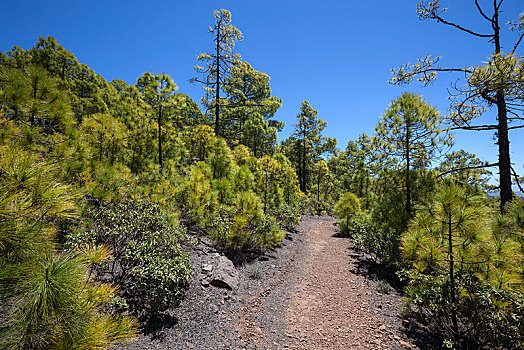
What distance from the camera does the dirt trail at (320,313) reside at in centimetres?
326

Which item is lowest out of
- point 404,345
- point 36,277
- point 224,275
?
point 404,345

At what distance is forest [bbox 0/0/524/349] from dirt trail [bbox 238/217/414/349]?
28.9 inches

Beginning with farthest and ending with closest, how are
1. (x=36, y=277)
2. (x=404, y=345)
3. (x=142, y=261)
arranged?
(x=142, y=261) → (x=404, y=345) → (x=36, y=277)

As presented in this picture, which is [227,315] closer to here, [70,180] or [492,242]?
[70,180]

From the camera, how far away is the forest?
52.7 inches

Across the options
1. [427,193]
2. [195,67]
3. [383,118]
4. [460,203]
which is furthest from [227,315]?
[195,67]

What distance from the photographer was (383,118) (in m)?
6.43

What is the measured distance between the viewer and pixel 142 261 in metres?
3.49

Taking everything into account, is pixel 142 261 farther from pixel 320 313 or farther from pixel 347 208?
pixel 347 208

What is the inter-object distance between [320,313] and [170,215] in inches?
149

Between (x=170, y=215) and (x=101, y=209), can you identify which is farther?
(x=170, y=215)

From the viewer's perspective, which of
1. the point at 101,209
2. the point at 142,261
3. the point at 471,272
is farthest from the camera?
the point at 101,209

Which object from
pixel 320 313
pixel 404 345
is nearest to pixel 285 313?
pixel 320 313

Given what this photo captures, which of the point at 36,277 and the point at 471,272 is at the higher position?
the point at 36,277
